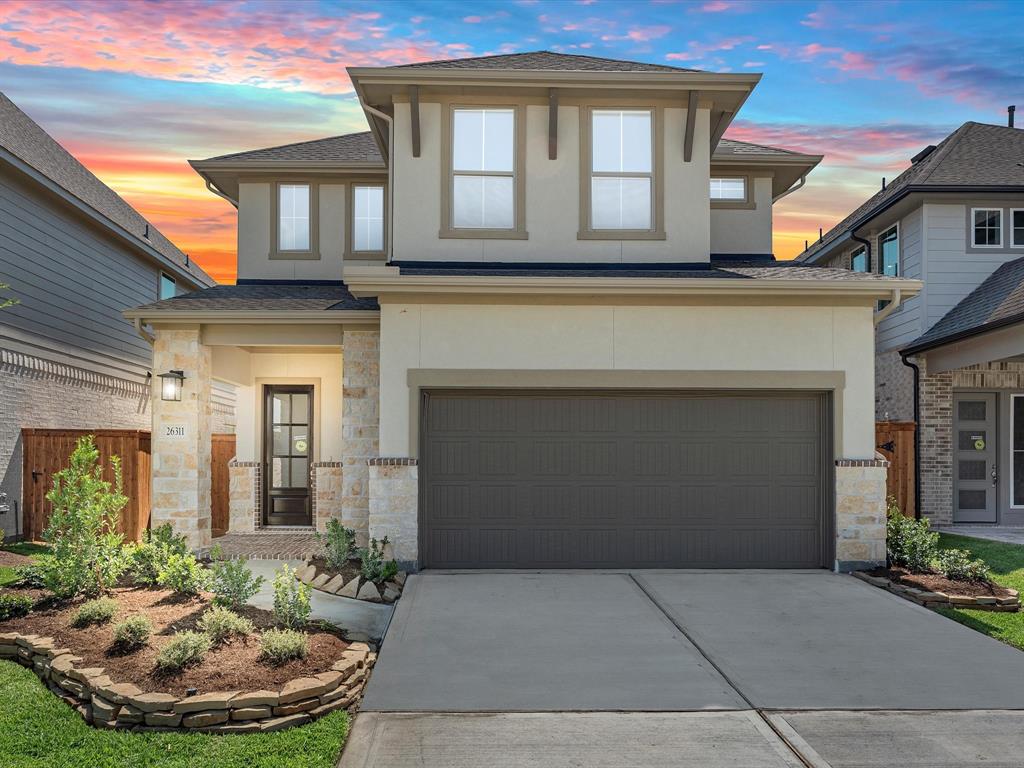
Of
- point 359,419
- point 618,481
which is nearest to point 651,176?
point 618,481

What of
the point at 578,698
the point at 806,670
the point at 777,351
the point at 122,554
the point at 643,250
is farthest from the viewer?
the point at 643,250

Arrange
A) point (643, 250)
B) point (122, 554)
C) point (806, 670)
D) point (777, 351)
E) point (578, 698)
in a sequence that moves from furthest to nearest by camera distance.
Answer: point (643, 250) → point (777, 351) → point (122, 554) → point (806, 670) → point (578, 698)

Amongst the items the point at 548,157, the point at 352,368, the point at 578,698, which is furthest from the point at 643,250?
the point at 578,698

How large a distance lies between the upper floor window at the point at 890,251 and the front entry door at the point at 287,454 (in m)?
11.5

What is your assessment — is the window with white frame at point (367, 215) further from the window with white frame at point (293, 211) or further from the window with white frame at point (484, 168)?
the window with white frame at point (484, 168)

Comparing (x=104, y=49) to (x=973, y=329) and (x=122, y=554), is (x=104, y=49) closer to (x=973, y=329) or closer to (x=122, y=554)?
(x=122, y=554)

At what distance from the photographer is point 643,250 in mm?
11281

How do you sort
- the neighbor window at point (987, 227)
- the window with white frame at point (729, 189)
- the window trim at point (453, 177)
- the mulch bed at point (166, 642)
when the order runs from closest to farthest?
1. the mulch bed at point (166, 642)
2. the window trim at point (453, 177)
3. the window with white frame at point (729, 189)
4. the neighbor window at point (987, 227)

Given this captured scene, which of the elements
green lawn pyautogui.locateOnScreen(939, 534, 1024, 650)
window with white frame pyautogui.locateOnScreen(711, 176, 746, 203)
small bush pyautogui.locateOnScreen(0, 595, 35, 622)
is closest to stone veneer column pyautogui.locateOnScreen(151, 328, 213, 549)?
small bush pyautogui.locateOnScreen(0, 595, 35, 622)

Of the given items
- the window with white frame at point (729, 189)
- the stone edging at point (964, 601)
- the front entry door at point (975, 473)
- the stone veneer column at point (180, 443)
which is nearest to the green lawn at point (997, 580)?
the stone edging at point (964, 601)

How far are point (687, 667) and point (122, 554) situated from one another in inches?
223

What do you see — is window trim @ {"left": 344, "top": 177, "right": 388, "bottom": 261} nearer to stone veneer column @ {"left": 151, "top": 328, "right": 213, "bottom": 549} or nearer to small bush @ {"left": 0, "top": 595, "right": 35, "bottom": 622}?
stone veneer column @ {"left": 151, "top": 328, "right": 213, "bottom": 549}

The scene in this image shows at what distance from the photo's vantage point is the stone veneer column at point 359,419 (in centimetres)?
1149

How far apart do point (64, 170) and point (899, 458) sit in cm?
1625
